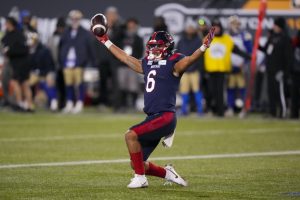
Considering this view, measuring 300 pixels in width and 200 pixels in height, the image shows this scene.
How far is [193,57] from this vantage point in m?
9.04

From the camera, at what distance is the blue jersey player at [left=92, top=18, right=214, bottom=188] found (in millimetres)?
9055

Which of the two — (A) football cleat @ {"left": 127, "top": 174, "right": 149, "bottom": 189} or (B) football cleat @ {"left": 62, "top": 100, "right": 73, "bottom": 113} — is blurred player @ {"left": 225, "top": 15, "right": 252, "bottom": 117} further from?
(A) football cleat @ {"left": 127, "top": 174, "right": 149, "bottom": 189}

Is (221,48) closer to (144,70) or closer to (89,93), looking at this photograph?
(89,93)

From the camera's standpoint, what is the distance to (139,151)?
29.7ft

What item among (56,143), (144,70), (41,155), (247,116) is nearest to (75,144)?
(56,143)

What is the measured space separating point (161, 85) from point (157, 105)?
0.22 metres

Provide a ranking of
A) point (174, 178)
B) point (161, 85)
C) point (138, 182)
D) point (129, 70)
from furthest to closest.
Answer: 1. point (129, 70)
2. point (161, 85)
3. point (174, 178)
4. point (138, 182)

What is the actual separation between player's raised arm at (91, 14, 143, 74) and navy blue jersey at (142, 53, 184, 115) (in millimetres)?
286

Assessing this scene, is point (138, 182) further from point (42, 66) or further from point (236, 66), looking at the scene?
point (42, 66)

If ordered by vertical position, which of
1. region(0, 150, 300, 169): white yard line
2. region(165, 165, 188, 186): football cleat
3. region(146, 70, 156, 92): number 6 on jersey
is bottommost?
region(0, 150, 300, 169): white yard line

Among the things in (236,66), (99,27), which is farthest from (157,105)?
(236,66)

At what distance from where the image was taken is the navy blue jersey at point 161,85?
30.6 feet

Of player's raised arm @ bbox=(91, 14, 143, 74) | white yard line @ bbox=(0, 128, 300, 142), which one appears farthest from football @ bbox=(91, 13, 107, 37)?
white yard line @ bbox=(0, 128, 300, 142)

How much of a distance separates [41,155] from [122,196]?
13.7 ft
